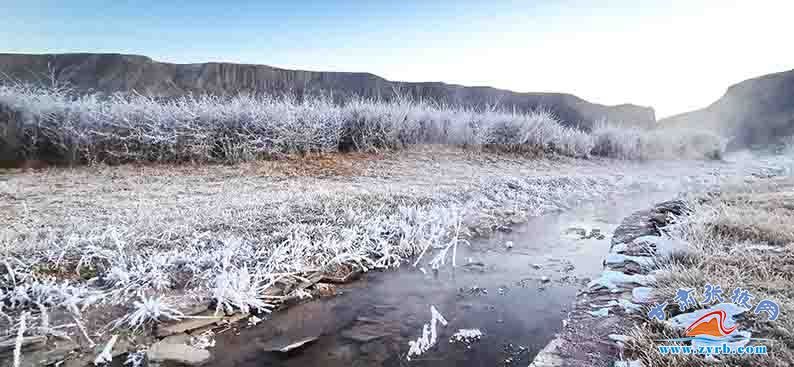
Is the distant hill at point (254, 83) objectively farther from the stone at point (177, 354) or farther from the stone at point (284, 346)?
the stone at point (177, 354)

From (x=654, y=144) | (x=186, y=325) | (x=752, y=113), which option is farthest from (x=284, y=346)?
(x=752, y=113)

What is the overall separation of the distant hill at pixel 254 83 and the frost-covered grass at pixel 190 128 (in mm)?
8763

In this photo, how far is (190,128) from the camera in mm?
5504

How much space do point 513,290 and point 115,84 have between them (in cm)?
2094

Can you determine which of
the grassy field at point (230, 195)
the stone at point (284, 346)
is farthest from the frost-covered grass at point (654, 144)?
the stone at point (284, 346)

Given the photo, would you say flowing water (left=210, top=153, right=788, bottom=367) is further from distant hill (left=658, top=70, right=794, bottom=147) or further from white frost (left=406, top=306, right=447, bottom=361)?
distant hill (left=658, top=70, right=794, bottom=147)

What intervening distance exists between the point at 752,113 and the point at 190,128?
24.8 metres

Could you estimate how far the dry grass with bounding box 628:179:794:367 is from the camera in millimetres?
1133

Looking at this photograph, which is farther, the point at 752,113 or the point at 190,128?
the point at 752,113

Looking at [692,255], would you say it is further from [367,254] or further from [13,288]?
[13,288]

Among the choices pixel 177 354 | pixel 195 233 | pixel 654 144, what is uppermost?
pixel 654 144

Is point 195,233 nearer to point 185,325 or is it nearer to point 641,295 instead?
point 185,325

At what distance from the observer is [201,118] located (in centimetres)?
574

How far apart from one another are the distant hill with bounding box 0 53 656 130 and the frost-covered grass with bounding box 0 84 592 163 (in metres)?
8.76
